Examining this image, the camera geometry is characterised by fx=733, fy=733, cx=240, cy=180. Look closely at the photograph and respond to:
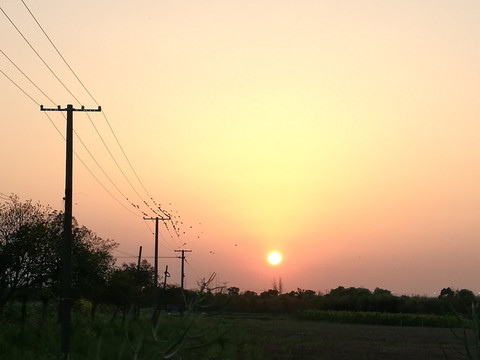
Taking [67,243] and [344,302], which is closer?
[67,243]

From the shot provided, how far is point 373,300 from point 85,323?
8549cm

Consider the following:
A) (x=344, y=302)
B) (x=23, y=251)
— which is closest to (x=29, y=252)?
(x=23, y=251)

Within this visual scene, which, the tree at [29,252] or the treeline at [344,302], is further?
the treeline at [344,302]

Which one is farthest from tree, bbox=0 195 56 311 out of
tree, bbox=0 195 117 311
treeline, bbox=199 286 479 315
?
treeline, bbox=199 286 479 315

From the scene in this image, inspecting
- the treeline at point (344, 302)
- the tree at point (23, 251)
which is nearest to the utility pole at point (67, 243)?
the tree at point (23, 251)

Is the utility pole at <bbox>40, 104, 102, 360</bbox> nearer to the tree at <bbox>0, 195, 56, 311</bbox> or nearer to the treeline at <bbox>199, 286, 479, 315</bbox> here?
the tree at <bbox>0, 195, 56, 311</bbox>

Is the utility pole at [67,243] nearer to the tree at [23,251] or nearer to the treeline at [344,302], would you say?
the tree at [23,251]

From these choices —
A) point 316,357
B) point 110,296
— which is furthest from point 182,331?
point 110,296

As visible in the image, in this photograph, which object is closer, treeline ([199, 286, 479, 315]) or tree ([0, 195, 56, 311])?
tree ([0, 195, 56, 311])

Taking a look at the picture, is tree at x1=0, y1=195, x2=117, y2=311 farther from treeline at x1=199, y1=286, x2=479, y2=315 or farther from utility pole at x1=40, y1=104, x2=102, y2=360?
treeline at x1=199, y1=286, x2=479, y2=315

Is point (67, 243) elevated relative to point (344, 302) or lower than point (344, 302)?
lower

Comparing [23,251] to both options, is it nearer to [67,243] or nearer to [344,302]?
[67,243]

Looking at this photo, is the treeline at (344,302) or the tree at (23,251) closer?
the tree at (23,251)

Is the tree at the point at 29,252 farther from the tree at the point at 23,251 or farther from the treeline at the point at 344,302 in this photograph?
the treeline at the point at 344,302
